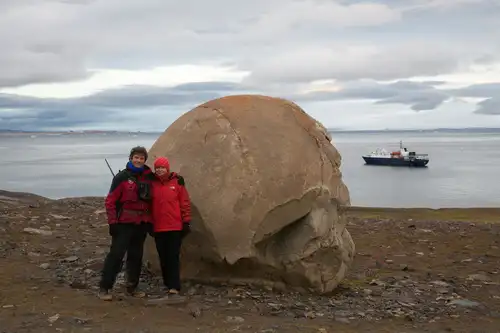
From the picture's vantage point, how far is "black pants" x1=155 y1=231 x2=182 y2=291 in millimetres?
7570

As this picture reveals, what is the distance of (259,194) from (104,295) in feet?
7.59

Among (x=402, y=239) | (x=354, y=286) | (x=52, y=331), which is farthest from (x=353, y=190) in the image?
(x=52, y=331)

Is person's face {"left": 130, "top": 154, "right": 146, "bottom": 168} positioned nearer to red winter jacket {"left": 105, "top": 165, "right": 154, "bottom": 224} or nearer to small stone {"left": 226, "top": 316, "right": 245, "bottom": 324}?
red winter jacket {"left": 105, "top": 165, "right": 154, "bottom": 224}

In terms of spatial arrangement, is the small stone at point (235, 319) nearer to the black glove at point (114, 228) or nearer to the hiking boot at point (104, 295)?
the hiking boot at point (104, 295)

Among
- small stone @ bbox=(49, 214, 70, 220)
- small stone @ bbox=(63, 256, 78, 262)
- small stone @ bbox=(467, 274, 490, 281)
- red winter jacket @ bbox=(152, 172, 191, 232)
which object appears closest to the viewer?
red winter jacket @ bbox=(152, 172, 191, 232)

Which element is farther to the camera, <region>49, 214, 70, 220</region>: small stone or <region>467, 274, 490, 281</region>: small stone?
<region>49, 214, 70, 220</region>: small stone

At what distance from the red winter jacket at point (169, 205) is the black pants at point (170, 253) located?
156mm

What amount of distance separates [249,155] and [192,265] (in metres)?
1.72

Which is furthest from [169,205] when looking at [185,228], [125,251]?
[125,251]

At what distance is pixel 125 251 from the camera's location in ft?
24.4

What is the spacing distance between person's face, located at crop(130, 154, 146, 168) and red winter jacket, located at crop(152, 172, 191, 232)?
28 cm

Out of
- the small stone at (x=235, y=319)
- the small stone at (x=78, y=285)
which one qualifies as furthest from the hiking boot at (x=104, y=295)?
the small stone at (x=235, y=319)

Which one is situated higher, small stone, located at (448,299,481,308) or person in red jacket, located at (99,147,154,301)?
person in red jacket, located at (99,147,154,301)

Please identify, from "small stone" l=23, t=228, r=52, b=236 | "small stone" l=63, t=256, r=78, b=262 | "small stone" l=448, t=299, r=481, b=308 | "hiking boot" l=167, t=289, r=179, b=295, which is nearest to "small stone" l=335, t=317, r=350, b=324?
"small stone" l=448, t=299, r=481, b=308
